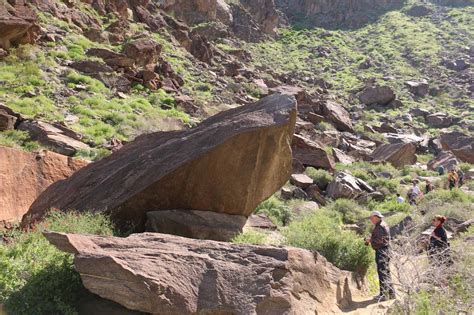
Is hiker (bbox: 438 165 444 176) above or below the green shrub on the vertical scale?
below

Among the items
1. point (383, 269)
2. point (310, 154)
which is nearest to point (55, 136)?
point (383, 269)

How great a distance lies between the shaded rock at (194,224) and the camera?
712cm

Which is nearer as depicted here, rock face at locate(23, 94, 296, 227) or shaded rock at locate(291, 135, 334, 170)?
rock face at locate(23, 94, 296, 227)

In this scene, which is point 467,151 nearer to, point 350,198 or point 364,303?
point 350,198

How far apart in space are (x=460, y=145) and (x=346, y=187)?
1529 cm

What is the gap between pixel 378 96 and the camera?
40.4 meters

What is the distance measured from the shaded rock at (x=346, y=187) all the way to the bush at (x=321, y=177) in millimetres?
278

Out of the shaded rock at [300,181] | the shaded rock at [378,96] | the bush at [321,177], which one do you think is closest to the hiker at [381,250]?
the shaded rock at [300,181]

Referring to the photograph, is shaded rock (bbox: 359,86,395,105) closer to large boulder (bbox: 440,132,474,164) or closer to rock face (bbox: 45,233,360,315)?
large boulder (bbox: 440,132,474,164)

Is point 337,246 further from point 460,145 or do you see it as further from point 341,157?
point 460,145

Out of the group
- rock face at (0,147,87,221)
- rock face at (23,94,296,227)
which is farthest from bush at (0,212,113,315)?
rock face at (0,147,87,221)

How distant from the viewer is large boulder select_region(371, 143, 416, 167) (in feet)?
78.2

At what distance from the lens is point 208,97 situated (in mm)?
23922

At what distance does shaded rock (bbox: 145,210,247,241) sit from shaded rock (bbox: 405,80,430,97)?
4266 centimetres
